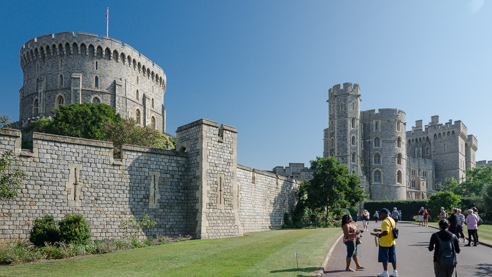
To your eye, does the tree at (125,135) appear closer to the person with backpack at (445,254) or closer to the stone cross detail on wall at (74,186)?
the stone cross detail on wall at (74,186)

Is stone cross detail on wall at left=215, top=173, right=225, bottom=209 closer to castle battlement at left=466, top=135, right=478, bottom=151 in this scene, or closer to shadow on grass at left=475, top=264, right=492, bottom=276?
shadow on grass at left=475, top=264, right=492, bottom=276

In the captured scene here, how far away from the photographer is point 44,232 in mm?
14797

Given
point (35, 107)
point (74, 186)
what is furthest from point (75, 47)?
point (74, 186)

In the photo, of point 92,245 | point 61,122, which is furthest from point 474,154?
point 92,245

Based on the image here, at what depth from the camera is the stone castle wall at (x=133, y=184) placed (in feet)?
50.9

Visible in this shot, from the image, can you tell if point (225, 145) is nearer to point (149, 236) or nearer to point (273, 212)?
point (149, 236)

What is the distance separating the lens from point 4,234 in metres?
14.6

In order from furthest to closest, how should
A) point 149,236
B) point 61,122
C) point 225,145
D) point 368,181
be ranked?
point 368,181 → point 61,122 → point 225,145 → point 149,236

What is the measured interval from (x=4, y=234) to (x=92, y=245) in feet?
10.5

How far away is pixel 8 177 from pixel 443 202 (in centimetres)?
4154

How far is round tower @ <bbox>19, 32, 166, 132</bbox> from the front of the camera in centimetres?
5697

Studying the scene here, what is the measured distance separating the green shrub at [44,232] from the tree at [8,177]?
144cm

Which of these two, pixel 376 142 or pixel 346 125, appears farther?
pixel 376 142

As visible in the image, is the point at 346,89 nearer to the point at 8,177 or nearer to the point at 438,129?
the point at 438,129
